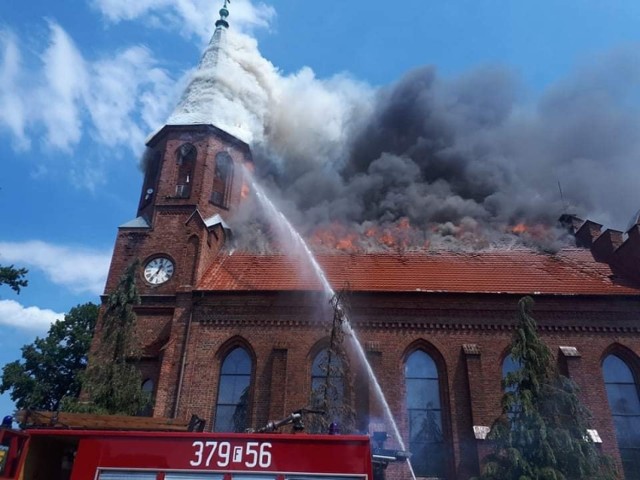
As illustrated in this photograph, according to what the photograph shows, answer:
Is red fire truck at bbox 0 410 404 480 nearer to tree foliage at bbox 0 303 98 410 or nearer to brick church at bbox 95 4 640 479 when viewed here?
brick church at bbox 95 4 640 479

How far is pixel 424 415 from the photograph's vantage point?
19062 mm

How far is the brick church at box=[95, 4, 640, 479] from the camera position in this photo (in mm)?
18688

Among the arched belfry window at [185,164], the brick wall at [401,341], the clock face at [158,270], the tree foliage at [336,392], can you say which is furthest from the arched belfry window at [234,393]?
the arched belfry window at [185,164]

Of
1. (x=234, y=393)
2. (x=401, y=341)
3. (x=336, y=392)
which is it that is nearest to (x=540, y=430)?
(x=336, y=392)

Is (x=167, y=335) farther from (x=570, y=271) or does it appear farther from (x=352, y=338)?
(x=570, y=271)

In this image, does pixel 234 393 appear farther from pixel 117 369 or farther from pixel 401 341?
pixel 401 341

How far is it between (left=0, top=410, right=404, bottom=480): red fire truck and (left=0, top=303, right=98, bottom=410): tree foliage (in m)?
24.1

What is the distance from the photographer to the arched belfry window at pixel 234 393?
1927 centimetres

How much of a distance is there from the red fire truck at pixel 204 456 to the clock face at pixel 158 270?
48.1ft

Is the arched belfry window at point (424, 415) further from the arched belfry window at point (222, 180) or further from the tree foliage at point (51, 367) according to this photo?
the tree foliage at point (51, 367)

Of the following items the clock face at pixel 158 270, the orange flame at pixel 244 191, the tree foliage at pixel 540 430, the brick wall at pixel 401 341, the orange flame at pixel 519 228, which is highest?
the orange flame at pixel 244 191

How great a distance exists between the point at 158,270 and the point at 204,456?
639 inches

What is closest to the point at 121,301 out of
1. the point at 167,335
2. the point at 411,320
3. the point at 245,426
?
the point at 167,335

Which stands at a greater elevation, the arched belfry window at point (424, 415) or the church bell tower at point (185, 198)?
the church bell tower at point (185, 198)
